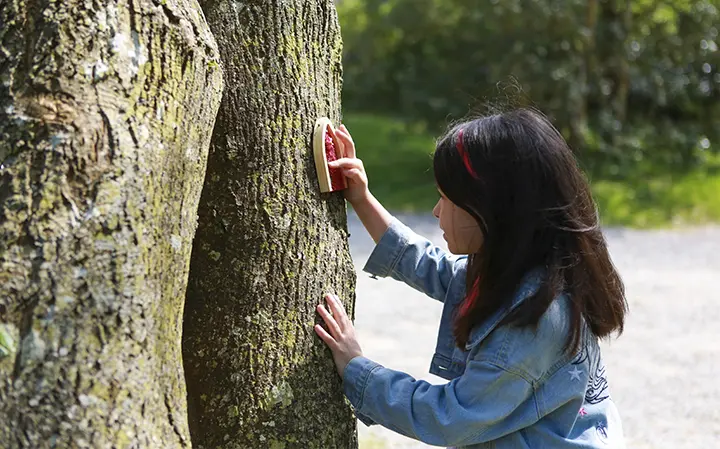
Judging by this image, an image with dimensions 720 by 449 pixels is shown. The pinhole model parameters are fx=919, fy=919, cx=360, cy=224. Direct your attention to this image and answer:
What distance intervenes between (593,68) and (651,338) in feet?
18.1

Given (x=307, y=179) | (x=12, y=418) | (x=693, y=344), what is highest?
(x=307, y=179)

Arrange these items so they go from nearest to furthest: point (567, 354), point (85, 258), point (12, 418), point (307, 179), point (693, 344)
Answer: point (12, 418) < point (85, 258) < point (567, 354) < point (307, 179) < point (693, 344)

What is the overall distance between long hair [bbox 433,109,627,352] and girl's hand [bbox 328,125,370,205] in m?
0.28

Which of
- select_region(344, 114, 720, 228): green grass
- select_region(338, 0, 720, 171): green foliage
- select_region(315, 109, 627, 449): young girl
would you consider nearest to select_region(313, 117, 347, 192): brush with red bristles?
select_region(315, 109, 627, 449): young girl

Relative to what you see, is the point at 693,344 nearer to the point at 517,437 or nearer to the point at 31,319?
the point at 517,437

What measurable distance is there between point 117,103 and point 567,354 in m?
1.09

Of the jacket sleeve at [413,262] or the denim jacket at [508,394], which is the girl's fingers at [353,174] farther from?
the denim jacket at [508,394]

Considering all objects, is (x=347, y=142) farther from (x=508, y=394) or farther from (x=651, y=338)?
(x=651, y=338)

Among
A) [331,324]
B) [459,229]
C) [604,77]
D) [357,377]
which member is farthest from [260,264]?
[604,77]

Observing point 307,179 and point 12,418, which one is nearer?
point 12,418

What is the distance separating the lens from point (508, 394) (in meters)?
1.96

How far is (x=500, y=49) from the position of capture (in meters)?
11.0

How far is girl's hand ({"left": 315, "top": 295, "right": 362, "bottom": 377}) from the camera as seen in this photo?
7.03ft

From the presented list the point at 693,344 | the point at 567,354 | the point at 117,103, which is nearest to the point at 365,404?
the point at 567,354
